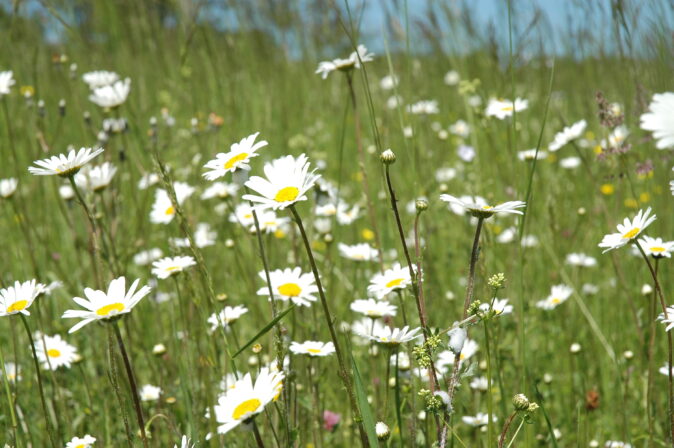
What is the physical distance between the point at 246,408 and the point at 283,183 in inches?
16.0

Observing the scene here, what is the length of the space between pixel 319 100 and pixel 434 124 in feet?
3.13

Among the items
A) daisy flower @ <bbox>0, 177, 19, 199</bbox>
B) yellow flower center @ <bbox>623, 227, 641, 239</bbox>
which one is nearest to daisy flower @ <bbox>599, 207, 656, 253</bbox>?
yellow flower center @ <bbox>623, 227, 641, 239</bbox>

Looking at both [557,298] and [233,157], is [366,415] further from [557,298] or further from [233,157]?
[557,298]

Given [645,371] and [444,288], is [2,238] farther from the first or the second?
[645,371]

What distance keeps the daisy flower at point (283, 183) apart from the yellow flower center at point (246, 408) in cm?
32

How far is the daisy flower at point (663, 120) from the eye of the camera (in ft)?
2.65

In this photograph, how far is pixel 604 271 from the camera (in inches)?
106

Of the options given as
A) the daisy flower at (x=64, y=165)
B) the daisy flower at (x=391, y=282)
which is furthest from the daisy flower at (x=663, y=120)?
the daisy flower at (x=64, y=165)

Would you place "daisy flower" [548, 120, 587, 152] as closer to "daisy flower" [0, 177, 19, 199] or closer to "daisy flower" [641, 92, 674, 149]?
"daisy flower" [641, 92, 674, 149]

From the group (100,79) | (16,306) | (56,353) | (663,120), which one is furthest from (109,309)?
(100,79)

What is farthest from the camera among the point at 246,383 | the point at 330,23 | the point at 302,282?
the point at 330,23

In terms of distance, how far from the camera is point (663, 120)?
2.69ft

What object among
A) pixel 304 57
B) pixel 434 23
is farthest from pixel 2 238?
pixel 304 57

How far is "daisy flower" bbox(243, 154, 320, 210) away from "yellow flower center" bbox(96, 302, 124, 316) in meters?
0.30
